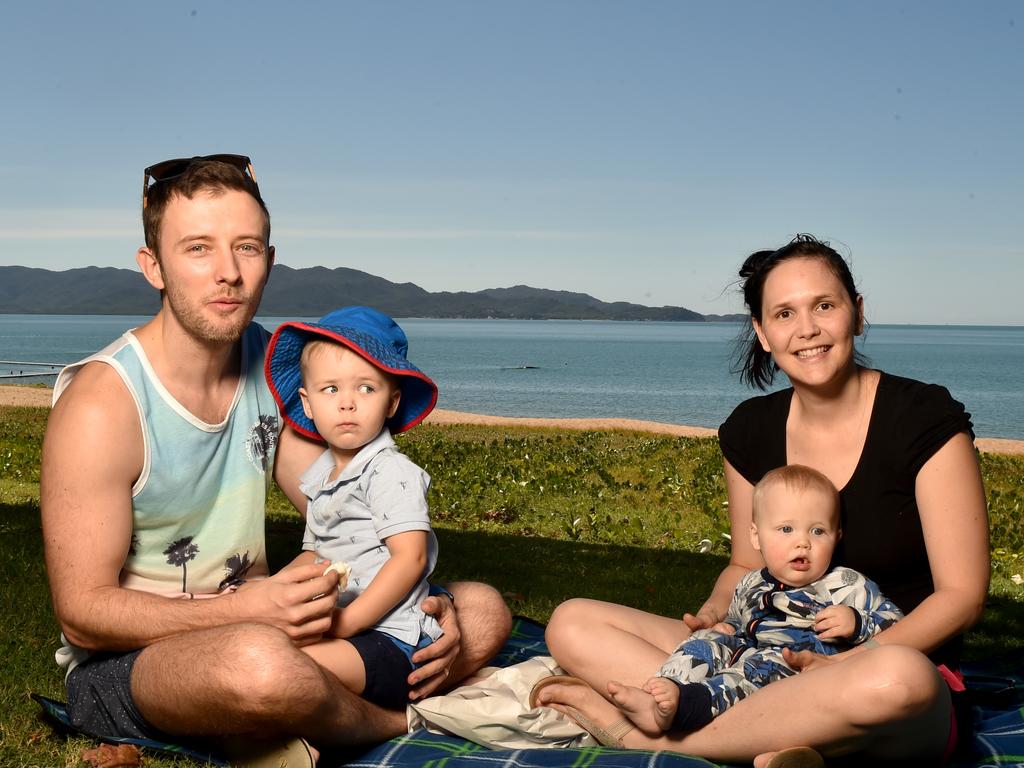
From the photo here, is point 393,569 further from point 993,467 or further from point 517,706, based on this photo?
point 993,467

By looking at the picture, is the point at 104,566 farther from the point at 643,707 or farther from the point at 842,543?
the point at 842,543

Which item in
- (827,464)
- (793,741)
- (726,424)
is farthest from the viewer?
(726,424)

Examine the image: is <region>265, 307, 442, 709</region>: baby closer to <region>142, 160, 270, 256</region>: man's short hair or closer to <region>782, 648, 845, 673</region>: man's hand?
<region>142, 160, 270, 256</region>: man's short hair

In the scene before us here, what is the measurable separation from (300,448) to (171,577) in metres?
0.78

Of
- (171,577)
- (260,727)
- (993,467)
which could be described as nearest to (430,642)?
(260,727)

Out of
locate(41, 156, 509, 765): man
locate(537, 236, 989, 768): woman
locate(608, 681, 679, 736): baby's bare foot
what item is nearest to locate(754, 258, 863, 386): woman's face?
locate(537, 236, 989, 768): woman

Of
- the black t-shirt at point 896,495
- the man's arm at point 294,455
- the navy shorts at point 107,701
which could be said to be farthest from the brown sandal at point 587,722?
the navy shorts at point 107,701

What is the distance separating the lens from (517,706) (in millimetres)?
3945

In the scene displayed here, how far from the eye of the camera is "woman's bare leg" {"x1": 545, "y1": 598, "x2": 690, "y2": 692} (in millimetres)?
4098

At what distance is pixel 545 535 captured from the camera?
9.83 meters

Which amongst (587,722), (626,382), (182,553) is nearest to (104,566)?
(182,553)

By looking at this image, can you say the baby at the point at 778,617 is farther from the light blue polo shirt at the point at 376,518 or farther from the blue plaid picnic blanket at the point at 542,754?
the light blue polo shirt at the point at 376,518

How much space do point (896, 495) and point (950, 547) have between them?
0.30m

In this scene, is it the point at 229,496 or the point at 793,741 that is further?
the point at 229,496
